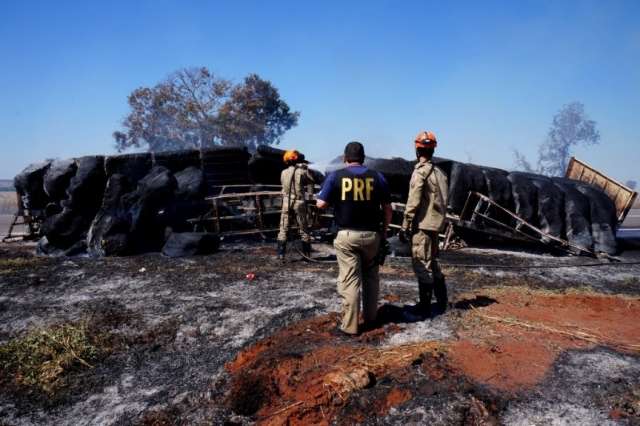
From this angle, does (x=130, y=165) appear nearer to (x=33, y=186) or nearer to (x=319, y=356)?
(x=33, y=186)

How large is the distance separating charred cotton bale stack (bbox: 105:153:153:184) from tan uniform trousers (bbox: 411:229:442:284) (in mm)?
7789

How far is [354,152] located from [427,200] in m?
0.98

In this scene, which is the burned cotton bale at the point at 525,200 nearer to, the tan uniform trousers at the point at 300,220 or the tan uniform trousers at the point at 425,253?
the tan uniform trousers at the point at 300,220

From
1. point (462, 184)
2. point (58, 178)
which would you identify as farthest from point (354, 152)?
point (58, 178)

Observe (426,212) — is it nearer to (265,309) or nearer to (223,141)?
(265,309)

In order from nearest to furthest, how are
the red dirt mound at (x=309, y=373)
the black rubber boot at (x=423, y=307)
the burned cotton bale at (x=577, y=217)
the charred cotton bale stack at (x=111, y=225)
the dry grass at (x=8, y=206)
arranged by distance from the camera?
the red dirt mound at (x=309, y=373) < the black rubber boot at (x=423, y=307) < the charred cotton bale stack at (x=111, y=225) < the burned cotton bale at (x=577, y=217) < the dry grass at (x=8, y=206)

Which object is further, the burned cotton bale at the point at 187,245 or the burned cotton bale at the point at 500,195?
the burned cotton bale at the point at 500,195

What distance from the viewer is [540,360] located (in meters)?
3.18

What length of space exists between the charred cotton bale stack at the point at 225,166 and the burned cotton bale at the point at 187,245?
115 inches

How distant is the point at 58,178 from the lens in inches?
362

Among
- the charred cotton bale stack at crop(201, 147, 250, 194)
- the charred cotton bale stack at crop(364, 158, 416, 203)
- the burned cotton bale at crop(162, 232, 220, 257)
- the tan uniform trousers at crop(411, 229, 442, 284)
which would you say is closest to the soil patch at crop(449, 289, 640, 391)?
the tan uniform trousers at crop(411, 229, 442, 284)

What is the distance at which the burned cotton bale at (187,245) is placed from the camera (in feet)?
26.5

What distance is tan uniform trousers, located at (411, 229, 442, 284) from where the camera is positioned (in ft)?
13.3

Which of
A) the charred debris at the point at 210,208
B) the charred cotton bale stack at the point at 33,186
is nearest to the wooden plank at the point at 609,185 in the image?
the charred debris at the point at 210,208
